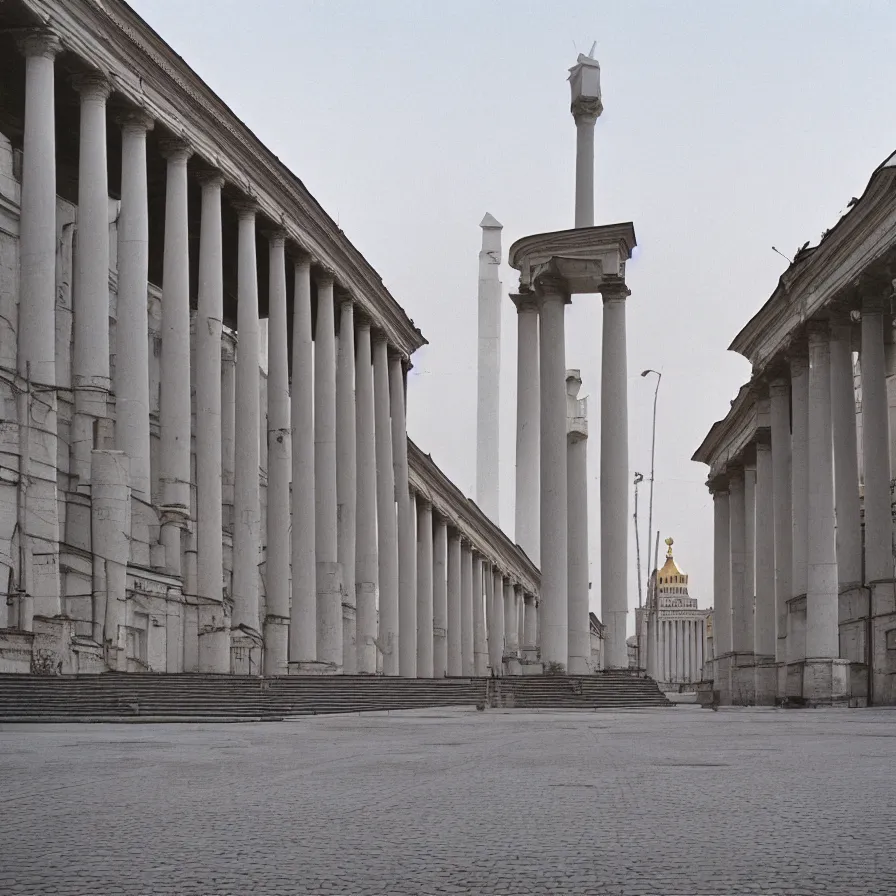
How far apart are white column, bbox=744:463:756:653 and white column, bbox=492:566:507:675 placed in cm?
4990

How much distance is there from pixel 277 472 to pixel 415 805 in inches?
1968

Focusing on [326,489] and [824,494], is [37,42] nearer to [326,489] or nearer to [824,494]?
[326,489]

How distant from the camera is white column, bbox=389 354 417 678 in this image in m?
79.4

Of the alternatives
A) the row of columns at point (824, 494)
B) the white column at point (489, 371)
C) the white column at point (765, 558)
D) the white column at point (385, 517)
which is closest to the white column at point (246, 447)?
the white column at point (385, 517)

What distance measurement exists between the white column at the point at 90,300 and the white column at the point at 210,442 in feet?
10.8

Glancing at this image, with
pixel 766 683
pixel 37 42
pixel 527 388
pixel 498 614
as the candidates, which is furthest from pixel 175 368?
pixel 498 614

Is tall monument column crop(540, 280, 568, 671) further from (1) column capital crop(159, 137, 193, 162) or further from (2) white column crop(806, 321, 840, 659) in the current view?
(1) column capital crop(159, 137, 193, 162)

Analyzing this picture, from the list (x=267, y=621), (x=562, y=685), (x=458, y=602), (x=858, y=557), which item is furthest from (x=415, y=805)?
(x=458, y=602)

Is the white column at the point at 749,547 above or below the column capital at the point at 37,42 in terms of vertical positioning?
below

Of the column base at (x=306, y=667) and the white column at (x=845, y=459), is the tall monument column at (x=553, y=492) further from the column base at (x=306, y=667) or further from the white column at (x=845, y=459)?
the column base at (x=306, y=667)

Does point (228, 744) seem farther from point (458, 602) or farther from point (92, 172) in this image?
point (458, 602)

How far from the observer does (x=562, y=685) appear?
50.1m

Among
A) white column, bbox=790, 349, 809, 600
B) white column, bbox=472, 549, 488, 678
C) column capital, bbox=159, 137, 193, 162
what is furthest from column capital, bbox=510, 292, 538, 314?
white column, bbox=472, 549, 488, 678

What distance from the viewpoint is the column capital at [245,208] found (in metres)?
59.1
